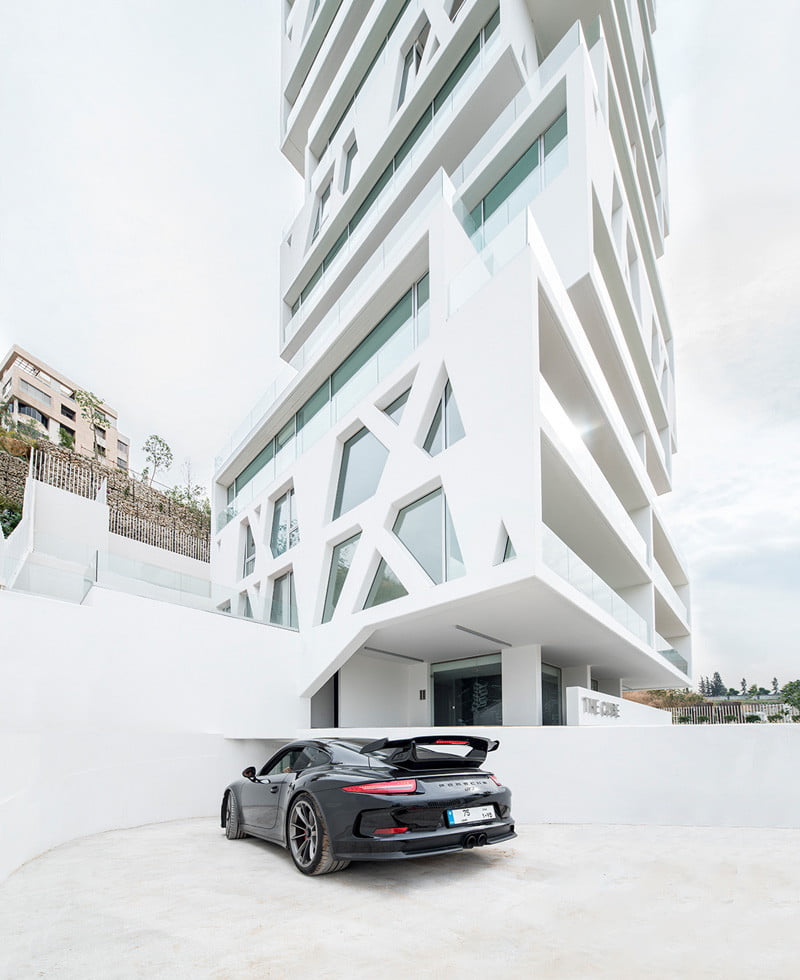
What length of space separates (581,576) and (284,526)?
33.8ft

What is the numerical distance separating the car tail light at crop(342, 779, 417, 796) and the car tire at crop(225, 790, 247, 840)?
294 centimetres

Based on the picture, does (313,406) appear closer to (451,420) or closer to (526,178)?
(451,420)

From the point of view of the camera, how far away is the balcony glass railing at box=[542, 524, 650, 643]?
10656 mm

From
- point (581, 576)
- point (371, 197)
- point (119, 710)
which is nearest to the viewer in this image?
point (119, 710)

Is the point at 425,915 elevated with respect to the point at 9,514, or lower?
lower

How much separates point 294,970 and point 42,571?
962 cm

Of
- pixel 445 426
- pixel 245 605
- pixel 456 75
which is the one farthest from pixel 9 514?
pixel 456 75

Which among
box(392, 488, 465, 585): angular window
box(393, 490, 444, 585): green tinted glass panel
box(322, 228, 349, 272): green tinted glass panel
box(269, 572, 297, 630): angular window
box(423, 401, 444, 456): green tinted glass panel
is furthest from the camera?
box(322, 228, 349, 272): green tinted glass panel

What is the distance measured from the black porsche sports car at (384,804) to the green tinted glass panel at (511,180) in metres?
14.5

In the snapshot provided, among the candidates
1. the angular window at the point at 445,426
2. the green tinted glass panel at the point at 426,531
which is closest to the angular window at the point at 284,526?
the green tinted glass panel at the point at 426,531

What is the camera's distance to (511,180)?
16625 millimetres

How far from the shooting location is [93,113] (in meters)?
13.3

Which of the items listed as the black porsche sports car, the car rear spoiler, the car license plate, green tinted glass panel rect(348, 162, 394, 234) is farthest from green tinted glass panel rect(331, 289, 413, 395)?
the car license plate

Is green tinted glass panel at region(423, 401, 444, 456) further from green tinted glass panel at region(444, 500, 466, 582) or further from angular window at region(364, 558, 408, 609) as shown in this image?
angular window at region(364, 558, 408, 609)
